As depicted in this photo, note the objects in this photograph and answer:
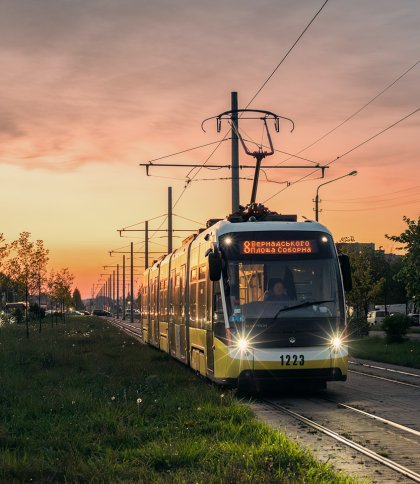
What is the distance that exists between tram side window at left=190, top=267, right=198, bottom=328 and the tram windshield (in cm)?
299

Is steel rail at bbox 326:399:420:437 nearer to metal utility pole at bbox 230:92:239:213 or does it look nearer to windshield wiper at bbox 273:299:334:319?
windshield wiper at bbox 273:299:334:319

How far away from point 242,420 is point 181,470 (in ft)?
10.1

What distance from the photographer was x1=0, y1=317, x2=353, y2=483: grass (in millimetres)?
7816

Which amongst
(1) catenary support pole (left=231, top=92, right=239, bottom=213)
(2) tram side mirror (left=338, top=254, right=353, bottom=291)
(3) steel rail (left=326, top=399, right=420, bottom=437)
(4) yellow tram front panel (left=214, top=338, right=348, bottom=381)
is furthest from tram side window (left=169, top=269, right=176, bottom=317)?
(3) steel rail (left=326, top=399, right=420, bottom=437)

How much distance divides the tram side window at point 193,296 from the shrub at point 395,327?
1789cm

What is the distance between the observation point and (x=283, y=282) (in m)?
14.8

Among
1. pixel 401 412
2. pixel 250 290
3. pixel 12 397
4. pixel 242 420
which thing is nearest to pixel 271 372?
pixel 250 290

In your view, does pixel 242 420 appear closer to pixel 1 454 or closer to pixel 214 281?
pixel 1 454

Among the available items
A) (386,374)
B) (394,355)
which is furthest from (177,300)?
(394,355)

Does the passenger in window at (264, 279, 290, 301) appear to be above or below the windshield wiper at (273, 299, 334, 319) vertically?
above

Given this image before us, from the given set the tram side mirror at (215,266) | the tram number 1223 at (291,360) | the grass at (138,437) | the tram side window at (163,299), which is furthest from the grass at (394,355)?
the tram side mirror at (215,266)

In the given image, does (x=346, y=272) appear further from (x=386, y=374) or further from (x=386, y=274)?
(x=386, y=274)

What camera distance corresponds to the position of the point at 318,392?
52.3 feet

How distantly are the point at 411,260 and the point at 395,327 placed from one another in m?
3.66
